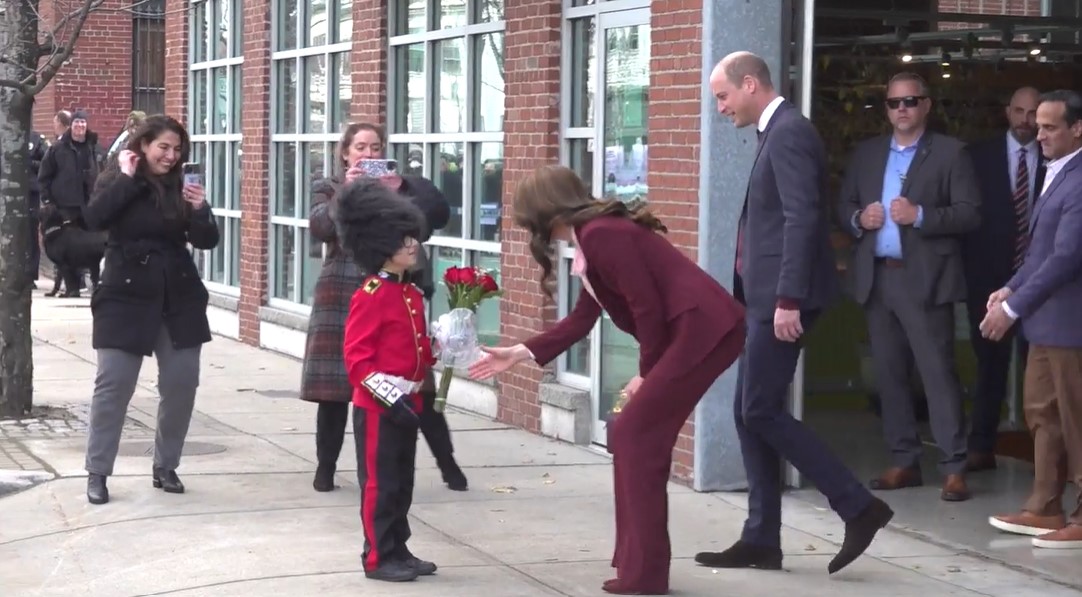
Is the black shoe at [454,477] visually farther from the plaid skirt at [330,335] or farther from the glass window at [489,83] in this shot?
the glass window at [489,83]

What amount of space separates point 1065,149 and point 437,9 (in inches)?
220

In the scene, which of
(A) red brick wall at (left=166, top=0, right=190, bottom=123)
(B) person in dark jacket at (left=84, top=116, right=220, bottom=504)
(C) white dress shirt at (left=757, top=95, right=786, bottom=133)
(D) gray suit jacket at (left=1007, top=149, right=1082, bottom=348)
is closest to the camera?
(C) white dress shirt at (left=757, top=95, right=786, bottom=133)

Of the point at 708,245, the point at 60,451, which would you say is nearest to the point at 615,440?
the point at 708,245

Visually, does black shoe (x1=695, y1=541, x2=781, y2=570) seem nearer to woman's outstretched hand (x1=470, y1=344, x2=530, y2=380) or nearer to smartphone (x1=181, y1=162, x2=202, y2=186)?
woman's outstretched hand (x1=470, y1=344, x2=530, y2=380)

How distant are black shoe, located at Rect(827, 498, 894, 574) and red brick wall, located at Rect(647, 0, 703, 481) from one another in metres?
2.00

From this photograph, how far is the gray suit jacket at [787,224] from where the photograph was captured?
6703 mm

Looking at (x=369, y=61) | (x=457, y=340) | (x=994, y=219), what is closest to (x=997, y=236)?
(x=994, y=219)

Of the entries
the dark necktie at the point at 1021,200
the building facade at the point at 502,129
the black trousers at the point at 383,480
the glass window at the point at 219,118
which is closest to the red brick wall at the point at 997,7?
the building facade at the point at 502,129

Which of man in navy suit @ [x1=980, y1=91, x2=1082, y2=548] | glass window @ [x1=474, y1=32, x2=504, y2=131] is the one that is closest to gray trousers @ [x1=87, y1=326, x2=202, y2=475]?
glass window @ [x1=474, y1=32, x2=504, y2=131]

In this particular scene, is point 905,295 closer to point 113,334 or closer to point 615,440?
point 615,440

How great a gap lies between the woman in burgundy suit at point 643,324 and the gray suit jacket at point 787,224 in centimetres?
46

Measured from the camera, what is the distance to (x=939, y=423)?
8.58 metres

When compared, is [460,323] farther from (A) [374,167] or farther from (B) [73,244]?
(B) [73,244]

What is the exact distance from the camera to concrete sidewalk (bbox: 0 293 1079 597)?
6789mm
